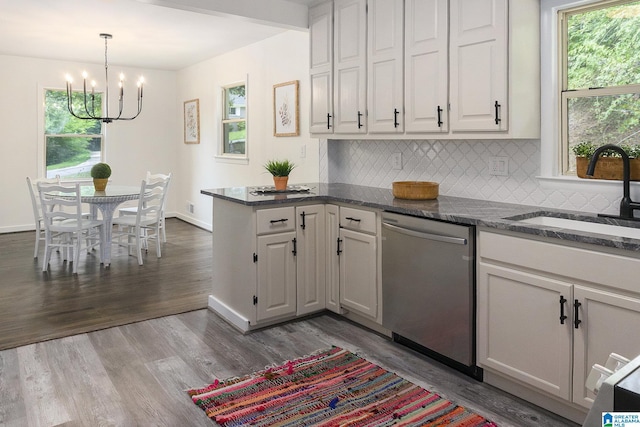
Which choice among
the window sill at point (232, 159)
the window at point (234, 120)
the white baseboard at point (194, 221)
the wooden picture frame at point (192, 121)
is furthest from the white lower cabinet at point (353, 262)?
the wooden picture frame at point (192, 121)

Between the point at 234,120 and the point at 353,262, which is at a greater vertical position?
the point at 234,120

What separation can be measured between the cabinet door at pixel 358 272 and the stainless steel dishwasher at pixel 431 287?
0.40 ft

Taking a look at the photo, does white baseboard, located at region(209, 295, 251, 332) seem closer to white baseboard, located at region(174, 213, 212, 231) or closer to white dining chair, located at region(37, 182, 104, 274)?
white dining chair, located at region(37, 182, 104, 274)

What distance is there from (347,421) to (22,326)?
241 centimetres

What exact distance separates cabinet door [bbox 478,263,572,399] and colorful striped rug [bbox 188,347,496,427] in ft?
1.01

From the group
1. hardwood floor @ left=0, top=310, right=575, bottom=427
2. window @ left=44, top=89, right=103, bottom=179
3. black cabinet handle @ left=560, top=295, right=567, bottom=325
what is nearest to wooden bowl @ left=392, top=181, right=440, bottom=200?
hardwood floor @ left=0, top=310, right=575, bottom=427

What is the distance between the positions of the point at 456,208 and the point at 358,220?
678mm

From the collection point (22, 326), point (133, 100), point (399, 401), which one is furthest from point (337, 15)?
point (133, 100)

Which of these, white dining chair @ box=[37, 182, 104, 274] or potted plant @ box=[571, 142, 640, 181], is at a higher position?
potted plant @ box=[571, 142, 640, 181]

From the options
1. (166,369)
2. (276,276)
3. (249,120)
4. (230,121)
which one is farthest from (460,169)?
(230,121)

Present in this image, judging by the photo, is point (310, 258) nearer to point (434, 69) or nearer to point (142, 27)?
point (434, 69)

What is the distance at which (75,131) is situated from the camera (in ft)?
24.1

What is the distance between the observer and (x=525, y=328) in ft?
7.60

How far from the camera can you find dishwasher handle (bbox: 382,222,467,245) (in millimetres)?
2528
